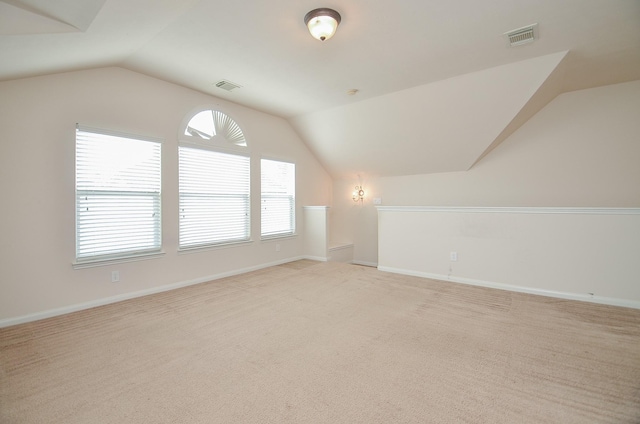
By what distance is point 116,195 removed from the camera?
3.46 metres

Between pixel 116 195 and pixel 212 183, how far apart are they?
1.31 metres

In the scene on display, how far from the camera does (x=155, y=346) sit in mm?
2418

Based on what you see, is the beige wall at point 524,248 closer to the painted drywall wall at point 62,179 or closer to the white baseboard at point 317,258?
the white baseboard at point 317,258

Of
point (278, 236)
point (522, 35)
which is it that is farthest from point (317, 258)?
point (522, 35)

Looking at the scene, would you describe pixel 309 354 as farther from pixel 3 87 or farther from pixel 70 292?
pixel 3 87

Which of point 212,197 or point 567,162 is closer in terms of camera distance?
point 567,162

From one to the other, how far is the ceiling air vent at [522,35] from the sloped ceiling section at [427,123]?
20.7 inches

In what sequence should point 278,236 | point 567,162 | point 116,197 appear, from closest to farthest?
point 116,197, point 567,162, point 278,236

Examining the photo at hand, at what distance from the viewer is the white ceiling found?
2.39 meters

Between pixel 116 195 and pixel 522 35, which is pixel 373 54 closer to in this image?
pixel 522 35

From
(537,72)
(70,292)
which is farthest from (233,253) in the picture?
(537,72)

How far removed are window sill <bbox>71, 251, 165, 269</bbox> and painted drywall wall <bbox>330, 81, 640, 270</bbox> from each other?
4651 mm

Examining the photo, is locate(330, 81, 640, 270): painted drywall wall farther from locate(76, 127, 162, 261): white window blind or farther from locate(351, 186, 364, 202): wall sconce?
locate(76, 127, 162, 261): white window blind

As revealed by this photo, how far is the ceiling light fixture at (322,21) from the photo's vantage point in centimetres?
248
